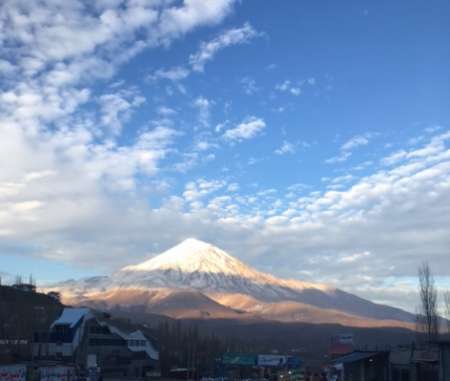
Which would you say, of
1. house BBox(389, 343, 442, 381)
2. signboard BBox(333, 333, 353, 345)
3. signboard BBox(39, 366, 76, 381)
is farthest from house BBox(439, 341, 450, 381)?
signboard BBox(333, 333, 353, 345)

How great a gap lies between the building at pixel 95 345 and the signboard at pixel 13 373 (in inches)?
1471

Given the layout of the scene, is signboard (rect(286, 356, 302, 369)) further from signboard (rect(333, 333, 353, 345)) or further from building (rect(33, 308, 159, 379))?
building (rect(33, 308, 159, 379))

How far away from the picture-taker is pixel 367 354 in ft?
173

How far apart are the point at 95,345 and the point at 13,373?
41976 mm

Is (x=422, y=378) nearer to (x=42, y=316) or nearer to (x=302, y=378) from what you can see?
(x=302, y=378)

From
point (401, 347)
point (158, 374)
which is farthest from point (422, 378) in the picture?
point (158, 374)

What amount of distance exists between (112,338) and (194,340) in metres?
27.1

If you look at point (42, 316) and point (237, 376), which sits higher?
point (42, 316)

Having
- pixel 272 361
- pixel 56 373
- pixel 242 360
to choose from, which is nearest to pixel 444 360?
pixel 56 373

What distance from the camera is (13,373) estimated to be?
52312 millimetres

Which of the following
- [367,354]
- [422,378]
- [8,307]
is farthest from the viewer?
[8,307]

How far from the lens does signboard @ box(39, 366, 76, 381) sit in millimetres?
54625

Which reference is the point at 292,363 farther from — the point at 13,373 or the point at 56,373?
the point at 13,373

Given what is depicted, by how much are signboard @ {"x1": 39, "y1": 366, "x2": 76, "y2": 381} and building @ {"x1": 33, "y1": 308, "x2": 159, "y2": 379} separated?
34.1 metres
